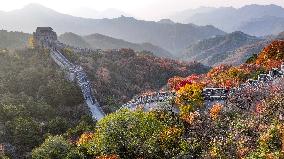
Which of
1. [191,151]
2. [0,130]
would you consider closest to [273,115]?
[191,151]

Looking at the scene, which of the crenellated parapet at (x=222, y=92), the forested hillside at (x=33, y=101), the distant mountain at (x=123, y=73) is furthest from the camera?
the distant mountain at (x=123, y=73)

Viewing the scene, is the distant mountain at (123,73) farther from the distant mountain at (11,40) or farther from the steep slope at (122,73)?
the distant mountain at (11,40)

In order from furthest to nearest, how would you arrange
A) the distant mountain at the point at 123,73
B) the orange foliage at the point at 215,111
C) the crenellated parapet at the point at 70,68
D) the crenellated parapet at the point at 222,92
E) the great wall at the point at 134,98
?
the distant mountain at the point at 123,73 → the crenellated parapet at the point at 70,68 → the great wall at the point at 134,98 → the crenellated parapet at the point at 222,92 → the orange foliage at the point at 215,111

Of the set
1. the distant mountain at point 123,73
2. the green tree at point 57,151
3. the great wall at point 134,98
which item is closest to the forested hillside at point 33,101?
the great wall at point 134,98

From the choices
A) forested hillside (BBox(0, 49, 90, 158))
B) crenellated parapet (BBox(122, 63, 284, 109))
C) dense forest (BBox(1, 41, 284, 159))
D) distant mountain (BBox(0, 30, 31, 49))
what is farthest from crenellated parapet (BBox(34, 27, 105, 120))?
distant mountain (BBox(0, 30, 31, 49))

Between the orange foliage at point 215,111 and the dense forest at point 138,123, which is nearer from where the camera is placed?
the dense forest at point 138,123

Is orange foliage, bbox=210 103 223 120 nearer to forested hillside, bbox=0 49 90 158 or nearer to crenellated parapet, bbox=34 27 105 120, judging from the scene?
forested hillside, bbox=0 49 90 158

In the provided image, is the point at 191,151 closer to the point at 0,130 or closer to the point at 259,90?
the point at 259,90

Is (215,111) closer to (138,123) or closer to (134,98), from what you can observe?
(138,123)
